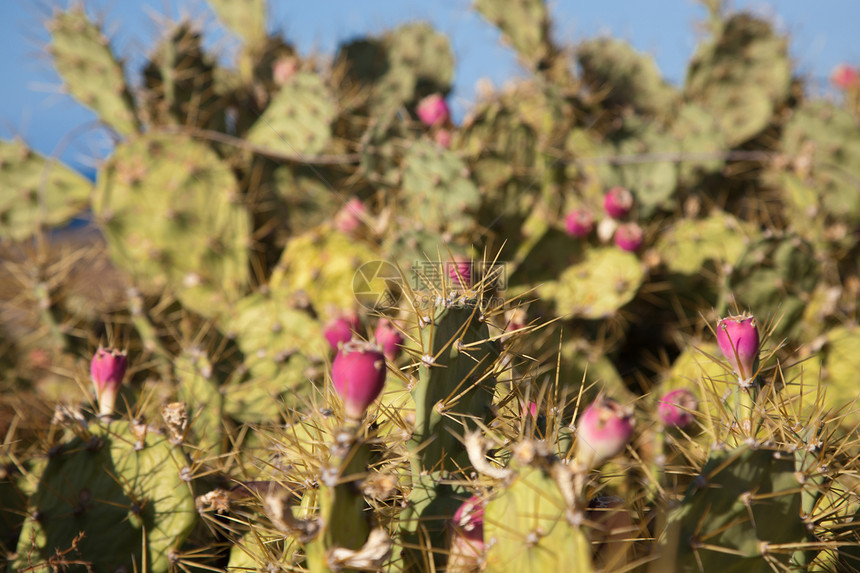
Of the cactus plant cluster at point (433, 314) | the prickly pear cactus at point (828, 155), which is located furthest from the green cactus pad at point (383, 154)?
the prickly pear cactus at point (828, 155)

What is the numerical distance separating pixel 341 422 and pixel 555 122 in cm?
225

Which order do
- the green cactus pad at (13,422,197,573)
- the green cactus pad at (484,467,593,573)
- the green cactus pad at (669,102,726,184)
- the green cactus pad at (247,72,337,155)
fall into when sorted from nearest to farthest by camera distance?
the green cactus pad at (484,467,593,573), the green cactus pad at (13,422,197,573), the green cactus pad at (247,72,337,155), the green cactus pad at (669,102,726,184)

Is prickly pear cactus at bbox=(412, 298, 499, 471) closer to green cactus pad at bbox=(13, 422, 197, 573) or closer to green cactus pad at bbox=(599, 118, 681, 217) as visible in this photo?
green cactus pad at bbox=(13, 422, 197, 573)

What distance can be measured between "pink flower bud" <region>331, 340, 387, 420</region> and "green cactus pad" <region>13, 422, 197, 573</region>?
645 millimetres

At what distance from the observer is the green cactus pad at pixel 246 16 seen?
3385 millimetres

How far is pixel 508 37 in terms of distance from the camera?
3193 mm

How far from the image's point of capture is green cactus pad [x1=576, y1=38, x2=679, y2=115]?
3400 mm

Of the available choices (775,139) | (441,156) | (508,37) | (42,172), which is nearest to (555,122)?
(508,37)

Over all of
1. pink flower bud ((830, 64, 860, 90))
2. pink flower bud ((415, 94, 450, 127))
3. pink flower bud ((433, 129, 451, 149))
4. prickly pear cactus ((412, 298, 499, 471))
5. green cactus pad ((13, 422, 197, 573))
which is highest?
pink flower bud ((830, 64, 860, 90))

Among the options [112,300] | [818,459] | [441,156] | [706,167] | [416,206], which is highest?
[706,167]

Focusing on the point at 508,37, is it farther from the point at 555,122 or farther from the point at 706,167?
Answer: the point at 706,167

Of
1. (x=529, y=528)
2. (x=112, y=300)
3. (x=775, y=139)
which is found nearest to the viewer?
(x=529, y=528)

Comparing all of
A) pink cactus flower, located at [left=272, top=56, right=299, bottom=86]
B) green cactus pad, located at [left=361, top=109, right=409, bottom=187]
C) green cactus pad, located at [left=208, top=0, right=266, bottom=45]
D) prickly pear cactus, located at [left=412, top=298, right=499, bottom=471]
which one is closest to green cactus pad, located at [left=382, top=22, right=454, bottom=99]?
pink cactus flower, located at [left=272, top=56, right=299, bottom=86]

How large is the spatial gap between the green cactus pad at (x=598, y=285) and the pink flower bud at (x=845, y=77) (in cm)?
255
